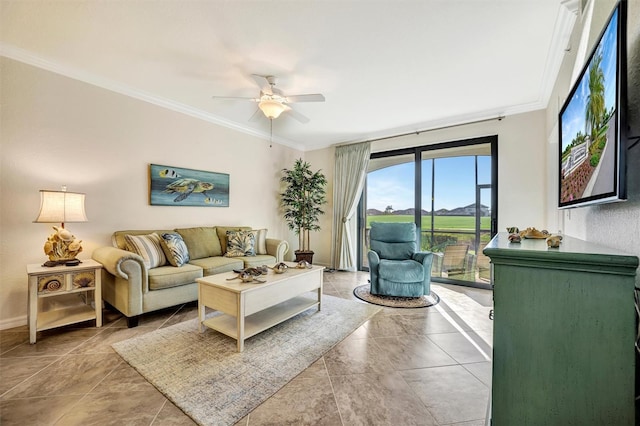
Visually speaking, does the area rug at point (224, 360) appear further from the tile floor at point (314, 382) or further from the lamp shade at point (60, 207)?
the lamp shade at point (60, 207)

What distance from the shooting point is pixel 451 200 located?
4168 mm

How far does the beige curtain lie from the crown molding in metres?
1.86

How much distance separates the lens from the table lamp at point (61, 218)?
2.33 meters

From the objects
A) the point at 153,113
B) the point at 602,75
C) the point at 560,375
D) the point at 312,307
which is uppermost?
the point at 153,113

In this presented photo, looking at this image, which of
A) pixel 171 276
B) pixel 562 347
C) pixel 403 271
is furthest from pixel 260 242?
pixel 562 347

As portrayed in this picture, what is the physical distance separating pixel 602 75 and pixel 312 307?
2.77m

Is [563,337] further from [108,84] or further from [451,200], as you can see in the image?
[108,84]

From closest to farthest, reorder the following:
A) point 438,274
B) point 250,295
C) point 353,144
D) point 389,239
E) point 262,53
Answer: point 250,295, point 262,53, point 389,239, point 438,274, point 353,144

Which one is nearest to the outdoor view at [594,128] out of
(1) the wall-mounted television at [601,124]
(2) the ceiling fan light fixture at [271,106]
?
(1) the wall-mounted television at [601,124]

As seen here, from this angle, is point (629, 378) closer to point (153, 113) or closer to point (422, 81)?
point (422, 81)

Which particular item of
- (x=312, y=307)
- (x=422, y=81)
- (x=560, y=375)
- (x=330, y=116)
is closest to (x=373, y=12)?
(x=422, y=81)

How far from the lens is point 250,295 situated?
84.5 inches

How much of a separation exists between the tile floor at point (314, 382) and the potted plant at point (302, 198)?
277cm

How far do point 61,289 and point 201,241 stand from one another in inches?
57.6
